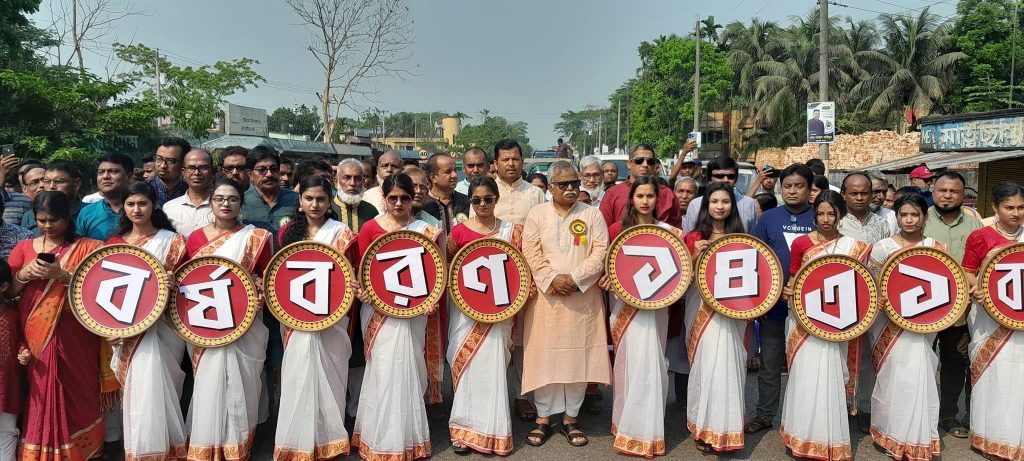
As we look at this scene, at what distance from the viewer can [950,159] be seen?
12820mm

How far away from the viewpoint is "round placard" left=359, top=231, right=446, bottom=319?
3.76m

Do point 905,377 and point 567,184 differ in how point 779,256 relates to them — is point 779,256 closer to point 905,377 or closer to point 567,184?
point 905,377

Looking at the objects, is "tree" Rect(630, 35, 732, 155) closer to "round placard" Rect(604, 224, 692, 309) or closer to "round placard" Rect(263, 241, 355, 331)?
"round placard" Rect(604, 224, 692, 309)

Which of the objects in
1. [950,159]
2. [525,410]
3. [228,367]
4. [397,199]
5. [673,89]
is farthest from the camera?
[673,89]

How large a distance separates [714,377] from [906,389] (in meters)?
1.01

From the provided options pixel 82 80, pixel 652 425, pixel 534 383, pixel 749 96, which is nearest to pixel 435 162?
pixel 534 383

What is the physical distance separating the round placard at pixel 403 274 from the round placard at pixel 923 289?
2.39 meters

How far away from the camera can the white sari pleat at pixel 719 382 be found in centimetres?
390

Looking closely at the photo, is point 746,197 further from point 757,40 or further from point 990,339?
point 757,40

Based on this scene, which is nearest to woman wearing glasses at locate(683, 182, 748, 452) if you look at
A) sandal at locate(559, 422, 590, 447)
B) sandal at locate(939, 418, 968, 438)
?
sandal at locate(559, 422, 590, 447)

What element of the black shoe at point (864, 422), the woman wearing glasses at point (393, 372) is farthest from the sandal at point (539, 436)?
the black shoe at point (864, 422)

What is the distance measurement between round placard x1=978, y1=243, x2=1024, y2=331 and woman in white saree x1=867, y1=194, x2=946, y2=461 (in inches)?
10.1

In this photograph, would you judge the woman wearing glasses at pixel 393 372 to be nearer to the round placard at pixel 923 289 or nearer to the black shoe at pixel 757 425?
the black shoe at pixel 757 425

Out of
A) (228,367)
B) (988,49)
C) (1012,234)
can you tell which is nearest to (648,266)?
(1012,234)
